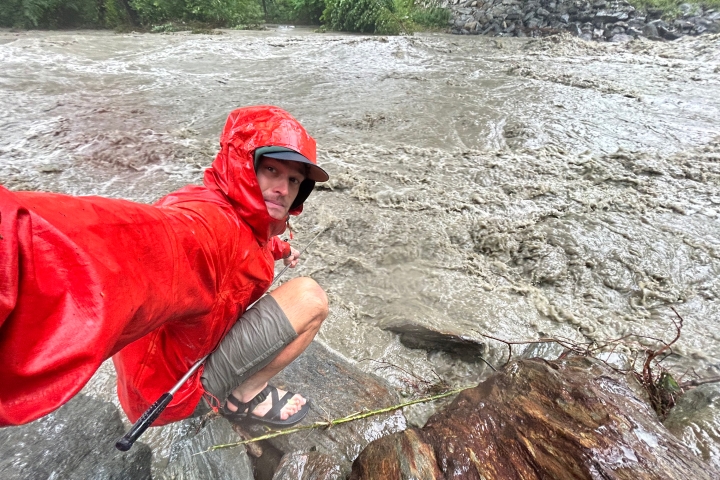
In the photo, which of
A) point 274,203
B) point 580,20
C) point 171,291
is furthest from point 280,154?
point 580,20

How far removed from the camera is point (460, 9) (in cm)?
1866

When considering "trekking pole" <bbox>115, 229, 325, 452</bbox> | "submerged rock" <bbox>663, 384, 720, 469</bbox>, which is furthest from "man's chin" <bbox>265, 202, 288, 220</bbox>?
"submerged rock" <bbox>663, 384, 720, 469</bbox>

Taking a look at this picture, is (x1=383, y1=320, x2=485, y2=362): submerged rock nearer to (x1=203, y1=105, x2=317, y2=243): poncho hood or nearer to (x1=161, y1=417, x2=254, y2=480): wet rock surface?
(x1=161, y1=417, x2=254, y2=480): wet rock surface

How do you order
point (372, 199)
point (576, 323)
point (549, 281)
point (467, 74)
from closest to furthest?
point (576, 323)
point (549, 281)
point (372, 199)
point (467, 74)

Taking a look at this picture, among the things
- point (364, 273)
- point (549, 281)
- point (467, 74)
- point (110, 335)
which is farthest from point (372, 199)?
point (467, 74)

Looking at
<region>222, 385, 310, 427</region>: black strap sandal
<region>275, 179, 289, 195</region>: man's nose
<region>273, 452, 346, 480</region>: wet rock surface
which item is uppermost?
<region>275, 179, 289, 195</region>: man's nose

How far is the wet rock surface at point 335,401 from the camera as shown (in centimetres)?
221

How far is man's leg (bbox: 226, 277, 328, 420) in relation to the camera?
213 cm

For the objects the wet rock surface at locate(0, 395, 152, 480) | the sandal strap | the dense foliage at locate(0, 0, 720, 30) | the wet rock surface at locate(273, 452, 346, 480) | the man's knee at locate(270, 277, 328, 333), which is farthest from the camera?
the dense foliage at locate(0, 0, 720, 30)

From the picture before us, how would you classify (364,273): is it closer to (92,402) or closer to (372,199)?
(372,199)

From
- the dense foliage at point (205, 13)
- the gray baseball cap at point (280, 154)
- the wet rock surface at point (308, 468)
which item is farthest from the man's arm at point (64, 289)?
the dense foliage at point (205, 13)

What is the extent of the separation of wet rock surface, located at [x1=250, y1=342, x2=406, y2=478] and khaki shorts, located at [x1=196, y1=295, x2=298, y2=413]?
19.0 inches

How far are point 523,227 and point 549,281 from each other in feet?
3.11

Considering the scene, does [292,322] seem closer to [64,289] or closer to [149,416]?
[149,416]
